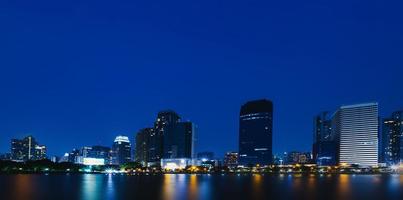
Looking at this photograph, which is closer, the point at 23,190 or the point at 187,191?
the point at 23,190

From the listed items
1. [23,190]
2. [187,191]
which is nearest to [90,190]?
[23,190]

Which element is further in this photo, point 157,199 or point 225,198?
point 225,198

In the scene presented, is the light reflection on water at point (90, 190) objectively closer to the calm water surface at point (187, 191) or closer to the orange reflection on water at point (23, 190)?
the calm water surface at point (187, 191)

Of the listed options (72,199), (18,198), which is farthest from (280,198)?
(18,198)

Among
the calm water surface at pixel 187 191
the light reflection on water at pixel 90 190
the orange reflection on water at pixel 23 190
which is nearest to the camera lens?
the orange reflection on water at pixel 23 190

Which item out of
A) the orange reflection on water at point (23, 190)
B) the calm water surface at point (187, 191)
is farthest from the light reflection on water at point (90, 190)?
the orange reflection on water at point (23, 190)

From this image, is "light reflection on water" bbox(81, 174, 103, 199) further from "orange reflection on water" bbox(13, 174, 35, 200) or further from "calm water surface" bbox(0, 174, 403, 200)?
"orange reflection on water" bbox(13, 174, 35, 200)

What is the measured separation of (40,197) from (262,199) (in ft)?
94.6

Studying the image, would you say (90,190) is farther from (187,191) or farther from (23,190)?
(187,191)

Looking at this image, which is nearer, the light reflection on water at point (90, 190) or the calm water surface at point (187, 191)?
the light reflection on water at point (90, 190)

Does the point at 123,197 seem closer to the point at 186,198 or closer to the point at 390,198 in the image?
the point at 186,198

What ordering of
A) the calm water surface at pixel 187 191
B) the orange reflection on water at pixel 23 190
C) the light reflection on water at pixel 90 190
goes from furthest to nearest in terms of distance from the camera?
the calm water surface at pixel 187 191 → the light reflection on water at pixel 90 190 → the orange reflection on water at pixel 23 190

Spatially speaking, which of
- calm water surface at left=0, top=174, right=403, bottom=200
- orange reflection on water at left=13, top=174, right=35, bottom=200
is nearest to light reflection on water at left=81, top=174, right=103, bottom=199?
calm water surface at left=0, top=174, right=403, bottom=200

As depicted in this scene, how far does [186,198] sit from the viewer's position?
7031 cm
